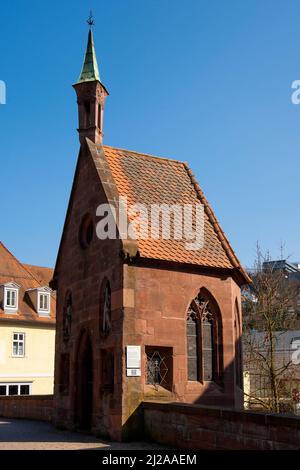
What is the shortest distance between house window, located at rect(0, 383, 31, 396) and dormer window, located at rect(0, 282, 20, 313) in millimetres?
4360

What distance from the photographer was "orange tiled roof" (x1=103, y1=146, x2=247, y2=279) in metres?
15.0

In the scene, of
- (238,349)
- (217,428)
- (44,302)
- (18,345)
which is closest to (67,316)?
(238,349)

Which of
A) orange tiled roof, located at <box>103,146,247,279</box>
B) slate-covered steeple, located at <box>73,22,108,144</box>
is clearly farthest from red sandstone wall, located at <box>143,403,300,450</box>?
slate-covered steeple, located at <box>73,22,108,144</box>

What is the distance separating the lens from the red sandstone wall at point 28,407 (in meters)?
19.9

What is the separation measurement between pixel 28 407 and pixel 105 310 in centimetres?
873

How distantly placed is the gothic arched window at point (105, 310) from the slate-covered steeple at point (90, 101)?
15.8 ft

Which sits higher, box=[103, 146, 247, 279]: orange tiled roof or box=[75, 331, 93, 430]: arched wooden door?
box=[103, 146, 247, 279]: orange tiled roof

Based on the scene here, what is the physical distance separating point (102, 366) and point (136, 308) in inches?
73.2

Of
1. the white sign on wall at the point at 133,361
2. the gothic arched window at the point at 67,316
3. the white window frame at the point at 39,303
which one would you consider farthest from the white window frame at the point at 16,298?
the white sign on wall at the point at 133,361

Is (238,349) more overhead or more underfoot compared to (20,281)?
more underfoot

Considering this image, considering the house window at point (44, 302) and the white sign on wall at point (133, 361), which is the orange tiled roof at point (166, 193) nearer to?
the white sign on wall at point (133, 361)

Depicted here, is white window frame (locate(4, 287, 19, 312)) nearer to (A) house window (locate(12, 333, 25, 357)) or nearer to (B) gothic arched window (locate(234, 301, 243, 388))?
(A) house window (locate(12, 333, 25, 357))

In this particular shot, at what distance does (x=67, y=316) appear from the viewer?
1756cm

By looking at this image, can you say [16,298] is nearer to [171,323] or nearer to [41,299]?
[41,299]
